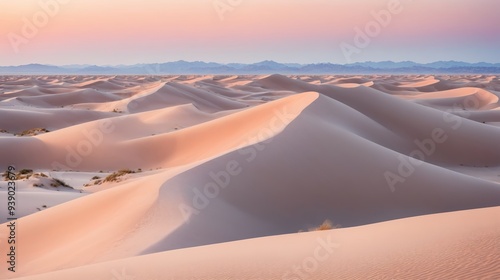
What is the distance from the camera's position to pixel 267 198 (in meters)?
12.3

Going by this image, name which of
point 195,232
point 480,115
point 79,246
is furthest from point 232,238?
point 480,115

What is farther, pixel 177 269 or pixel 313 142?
pixel 313 142

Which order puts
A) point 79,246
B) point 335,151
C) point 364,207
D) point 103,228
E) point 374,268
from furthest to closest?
point 335,151 < point 364,207 < point 103,228 < point 79,246 < point 374,268

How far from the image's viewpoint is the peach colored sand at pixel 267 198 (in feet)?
19.8

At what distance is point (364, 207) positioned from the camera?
42.2 ft

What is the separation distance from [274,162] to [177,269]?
7.94 meters

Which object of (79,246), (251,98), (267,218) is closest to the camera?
(79,246)

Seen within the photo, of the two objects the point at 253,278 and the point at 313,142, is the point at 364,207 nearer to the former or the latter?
the point at 313,142

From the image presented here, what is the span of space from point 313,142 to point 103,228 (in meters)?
7.39

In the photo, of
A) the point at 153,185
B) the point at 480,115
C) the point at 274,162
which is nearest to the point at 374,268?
the point at 153,185

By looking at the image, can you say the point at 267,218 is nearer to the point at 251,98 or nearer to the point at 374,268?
the point at 374,268

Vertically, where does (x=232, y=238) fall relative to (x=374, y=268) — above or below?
below

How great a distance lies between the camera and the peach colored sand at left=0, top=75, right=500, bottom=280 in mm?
6031

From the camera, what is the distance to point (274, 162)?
13719 mm
